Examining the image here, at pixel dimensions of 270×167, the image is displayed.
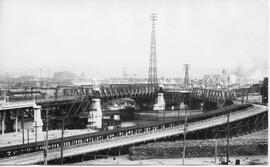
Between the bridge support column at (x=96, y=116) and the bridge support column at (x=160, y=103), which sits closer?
the bridge support column at (x=96, y=116)

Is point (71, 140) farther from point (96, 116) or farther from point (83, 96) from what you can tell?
point (83, 96)

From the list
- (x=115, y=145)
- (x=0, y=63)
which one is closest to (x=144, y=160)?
(x=115, y=145)

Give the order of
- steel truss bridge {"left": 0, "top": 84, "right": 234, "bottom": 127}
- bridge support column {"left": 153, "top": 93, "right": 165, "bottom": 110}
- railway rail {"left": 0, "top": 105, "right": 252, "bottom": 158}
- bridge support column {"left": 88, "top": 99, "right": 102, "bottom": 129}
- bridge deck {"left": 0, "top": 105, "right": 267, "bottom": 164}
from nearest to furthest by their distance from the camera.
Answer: bridge deck {"left": 0, "top": 105, "right": 267, "bottom": 164} → railway rail {"left": 0, "top": 105, "right": 252, "bottom": 158} → steel truss bridge {"left": 0, "top": 84, "right": 234, "bottom": 127} → bridge support column {"left": 88, "top": 99, "right": 102, "bottom": 129} → bridge support column {"left": 153, "top": 93, "right": 165, "bottom": 110}

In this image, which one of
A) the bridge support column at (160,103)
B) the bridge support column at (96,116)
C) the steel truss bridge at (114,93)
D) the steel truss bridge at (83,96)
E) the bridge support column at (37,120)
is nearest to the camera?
the bridge support column at (37,120)

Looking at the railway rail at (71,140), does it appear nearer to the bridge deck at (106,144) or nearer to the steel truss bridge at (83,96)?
the bridge deck at (106,144)

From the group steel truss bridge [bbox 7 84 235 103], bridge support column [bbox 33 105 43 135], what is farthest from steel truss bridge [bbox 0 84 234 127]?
bridge support column [bbox 33 105 43 135]

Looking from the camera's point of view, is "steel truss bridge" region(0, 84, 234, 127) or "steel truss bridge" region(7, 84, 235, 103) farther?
"steel truss bridge" region(7, 84, 235, 103)

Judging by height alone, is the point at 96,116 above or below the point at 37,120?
below

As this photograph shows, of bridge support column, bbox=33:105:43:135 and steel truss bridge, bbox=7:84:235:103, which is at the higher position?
steel truss bridge, bbox=7:84:235:103

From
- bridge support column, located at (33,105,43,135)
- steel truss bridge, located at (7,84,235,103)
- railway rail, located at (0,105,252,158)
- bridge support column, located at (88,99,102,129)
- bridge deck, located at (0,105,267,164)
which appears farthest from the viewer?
steel truss bridge, located at (7,84,235,103)

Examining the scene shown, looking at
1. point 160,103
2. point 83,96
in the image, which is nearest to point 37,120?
point 83,96

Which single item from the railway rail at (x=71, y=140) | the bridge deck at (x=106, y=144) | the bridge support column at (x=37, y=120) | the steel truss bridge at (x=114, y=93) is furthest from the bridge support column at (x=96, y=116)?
the bridge deck at (x=106, y=144)

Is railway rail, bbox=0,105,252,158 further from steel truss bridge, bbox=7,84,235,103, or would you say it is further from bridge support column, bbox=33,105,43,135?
steel truss bridge, bbox=7,84,235,103
